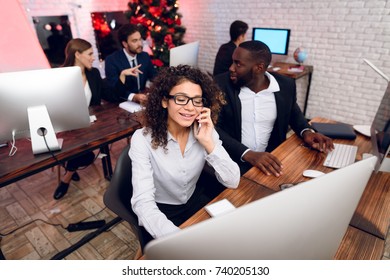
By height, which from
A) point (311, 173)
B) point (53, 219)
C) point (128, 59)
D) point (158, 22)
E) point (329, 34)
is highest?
point (158, 22)

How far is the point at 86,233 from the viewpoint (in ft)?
6.87

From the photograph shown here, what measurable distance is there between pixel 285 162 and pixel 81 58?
1960 millimetres

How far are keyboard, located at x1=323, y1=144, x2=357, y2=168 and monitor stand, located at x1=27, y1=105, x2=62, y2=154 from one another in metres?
1.62

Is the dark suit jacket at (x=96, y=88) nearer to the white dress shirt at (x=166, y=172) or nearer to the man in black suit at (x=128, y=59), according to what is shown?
the man in black suit at (x=128, y=59)

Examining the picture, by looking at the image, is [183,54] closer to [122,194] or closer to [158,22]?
[122,194]

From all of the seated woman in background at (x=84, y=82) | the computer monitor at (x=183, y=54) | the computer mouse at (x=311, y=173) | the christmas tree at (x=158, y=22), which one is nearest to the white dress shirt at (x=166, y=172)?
the computer mouse at (x=311, y=173)

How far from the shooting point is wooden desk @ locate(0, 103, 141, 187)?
148 centimetres

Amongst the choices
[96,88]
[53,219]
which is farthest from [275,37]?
[53,219]

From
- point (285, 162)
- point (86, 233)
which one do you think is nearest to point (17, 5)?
point (86, 233)

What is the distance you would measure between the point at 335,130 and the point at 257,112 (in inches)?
20.9

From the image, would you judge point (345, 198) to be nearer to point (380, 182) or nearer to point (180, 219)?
point (380, 182)

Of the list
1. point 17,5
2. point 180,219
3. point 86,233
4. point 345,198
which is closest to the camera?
point 345,198

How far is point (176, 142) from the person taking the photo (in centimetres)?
134

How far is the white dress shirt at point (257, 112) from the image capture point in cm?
186
